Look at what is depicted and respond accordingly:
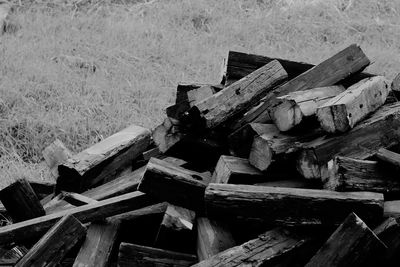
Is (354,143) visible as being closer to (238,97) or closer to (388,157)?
(388,157)

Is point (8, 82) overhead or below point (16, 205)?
overhead

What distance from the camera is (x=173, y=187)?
2.68m

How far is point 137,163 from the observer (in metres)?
3.64

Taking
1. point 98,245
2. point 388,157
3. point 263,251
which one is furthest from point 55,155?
point 388,157

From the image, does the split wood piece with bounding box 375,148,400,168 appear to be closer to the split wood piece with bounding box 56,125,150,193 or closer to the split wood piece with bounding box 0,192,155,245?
the split wood piece with bounding box 0,192,155,245

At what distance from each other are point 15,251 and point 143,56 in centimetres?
407

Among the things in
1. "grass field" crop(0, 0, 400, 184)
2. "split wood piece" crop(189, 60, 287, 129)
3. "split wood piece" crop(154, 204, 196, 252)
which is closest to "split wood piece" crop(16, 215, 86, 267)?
"split wood piece" crop(154, 204, 196, 252)

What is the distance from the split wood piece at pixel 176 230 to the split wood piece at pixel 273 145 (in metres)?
0.46

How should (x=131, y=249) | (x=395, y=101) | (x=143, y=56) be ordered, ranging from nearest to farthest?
1. (x=131, y=249)
2. (x=395, y=101)
3. (x=143, y=56)

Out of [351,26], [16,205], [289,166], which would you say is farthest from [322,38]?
[16,205]

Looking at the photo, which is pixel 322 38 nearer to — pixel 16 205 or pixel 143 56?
pixel 143 56

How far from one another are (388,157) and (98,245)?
57.9 inches

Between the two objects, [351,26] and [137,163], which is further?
[351,26]

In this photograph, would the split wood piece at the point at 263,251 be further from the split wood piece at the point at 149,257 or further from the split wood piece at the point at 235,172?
the split wood piece at the point at 235,172
